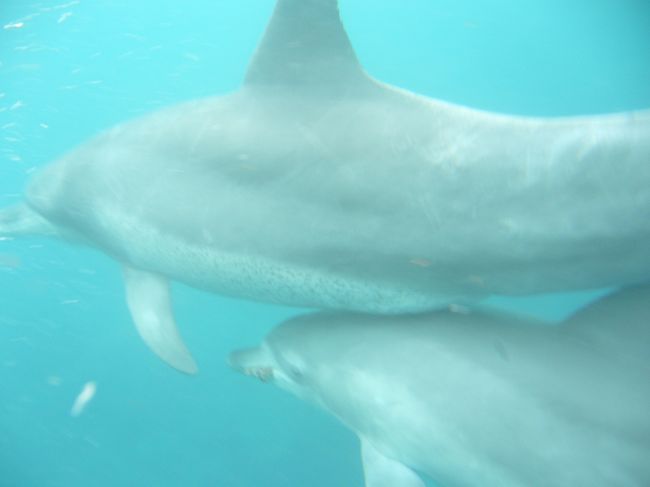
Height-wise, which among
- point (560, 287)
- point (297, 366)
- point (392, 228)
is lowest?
point (297, 366)

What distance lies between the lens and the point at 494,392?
4.00 metres

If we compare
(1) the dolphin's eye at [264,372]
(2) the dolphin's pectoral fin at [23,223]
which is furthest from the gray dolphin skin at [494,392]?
(2) the dolphin's pectoral fin at [23,223]

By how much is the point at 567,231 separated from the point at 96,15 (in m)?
17.9

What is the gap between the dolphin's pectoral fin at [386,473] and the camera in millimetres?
4473

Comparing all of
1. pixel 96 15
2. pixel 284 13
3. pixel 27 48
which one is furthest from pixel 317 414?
pixel 96 15

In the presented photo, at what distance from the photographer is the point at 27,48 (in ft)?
50.0

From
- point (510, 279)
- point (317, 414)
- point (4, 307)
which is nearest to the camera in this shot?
point (510, 279)

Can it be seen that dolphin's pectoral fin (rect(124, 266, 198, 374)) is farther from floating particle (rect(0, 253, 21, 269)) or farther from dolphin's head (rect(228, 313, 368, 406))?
floating particle (rect(0, 253, 21, 269))

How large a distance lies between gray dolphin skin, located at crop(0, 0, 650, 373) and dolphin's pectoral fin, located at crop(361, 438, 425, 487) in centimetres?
141

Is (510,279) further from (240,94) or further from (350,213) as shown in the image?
(240,94)

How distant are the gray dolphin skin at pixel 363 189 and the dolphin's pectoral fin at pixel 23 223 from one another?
2528 millimetres

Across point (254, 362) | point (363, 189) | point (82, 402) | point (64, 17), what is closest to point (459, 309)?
point (363, 189)

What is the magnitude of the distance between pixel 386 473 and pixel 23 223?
646 centimetres

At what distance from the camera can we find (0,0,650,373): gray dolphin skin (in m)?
3.74
